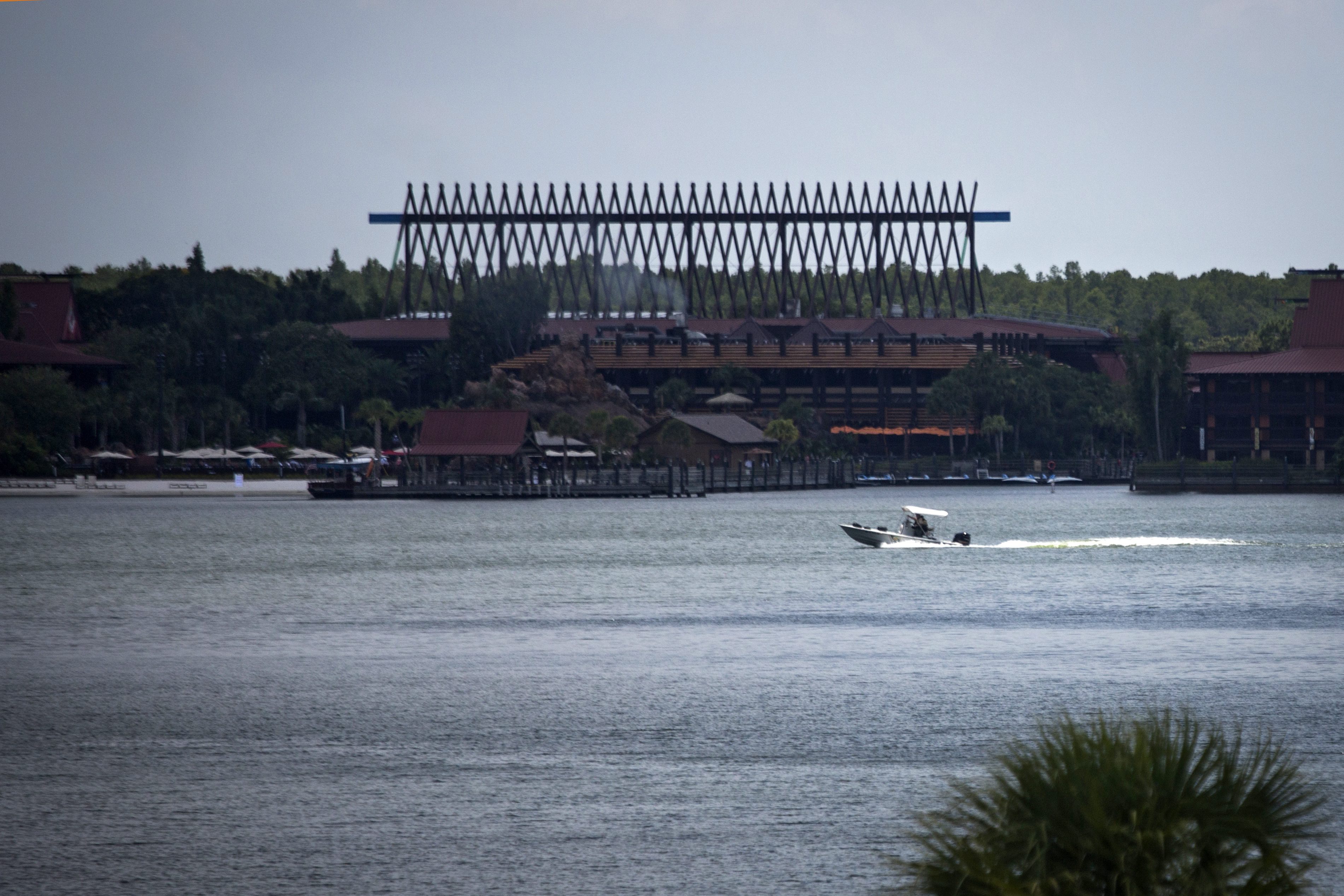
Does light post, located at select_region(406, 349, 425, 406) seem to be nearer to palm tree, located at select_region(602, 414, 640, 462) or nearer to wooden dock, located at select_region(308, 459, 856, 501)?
wooden dock, located at select_region(308, 459, 856, 501)

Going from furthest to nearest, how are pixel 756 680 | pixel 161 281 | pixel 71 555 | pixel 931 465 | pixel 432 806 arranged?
pixel 161 281 < pixel 931 465 < pixel 71 555 < pixel 756 680 < pixel 432 806

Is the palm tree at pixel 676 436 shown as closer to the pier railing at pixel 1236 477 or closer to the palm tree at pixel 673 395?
the palm tree at pixel 673 395

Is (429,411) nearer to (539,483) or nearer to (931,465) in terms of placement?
(539,483)

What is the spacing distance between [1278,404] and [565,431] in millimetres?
58881

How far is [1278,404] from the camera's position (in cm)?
14338

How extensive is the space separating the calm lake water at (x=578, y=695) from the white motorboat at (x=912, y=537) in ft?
3.03

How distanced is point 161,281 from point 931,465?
281ft

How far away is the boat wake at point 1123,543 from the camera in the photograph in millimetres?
85312

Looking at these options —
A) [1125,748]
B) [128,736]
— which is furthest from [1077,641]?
[1125,748]

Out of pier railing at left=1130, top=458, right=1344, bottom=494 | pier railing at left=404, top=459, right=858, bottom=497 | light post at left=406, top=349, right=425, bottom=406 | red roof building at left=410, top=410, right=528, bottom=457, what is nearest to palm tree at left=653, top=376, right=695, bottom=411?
pier railing at left=404, top=459, right=858, bottom=497

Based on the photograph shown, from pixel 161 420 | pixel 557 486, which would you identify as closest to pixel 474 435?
pixel 557 486

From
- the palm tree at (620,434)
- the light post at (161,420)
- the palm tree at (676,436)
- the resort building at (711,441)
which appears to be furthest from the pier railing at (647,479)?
the light post at (161,420)

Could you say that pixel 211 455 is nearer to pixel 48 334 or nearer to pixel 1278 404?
pixel 48 334

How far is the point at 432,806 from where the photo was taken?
25.2 m
